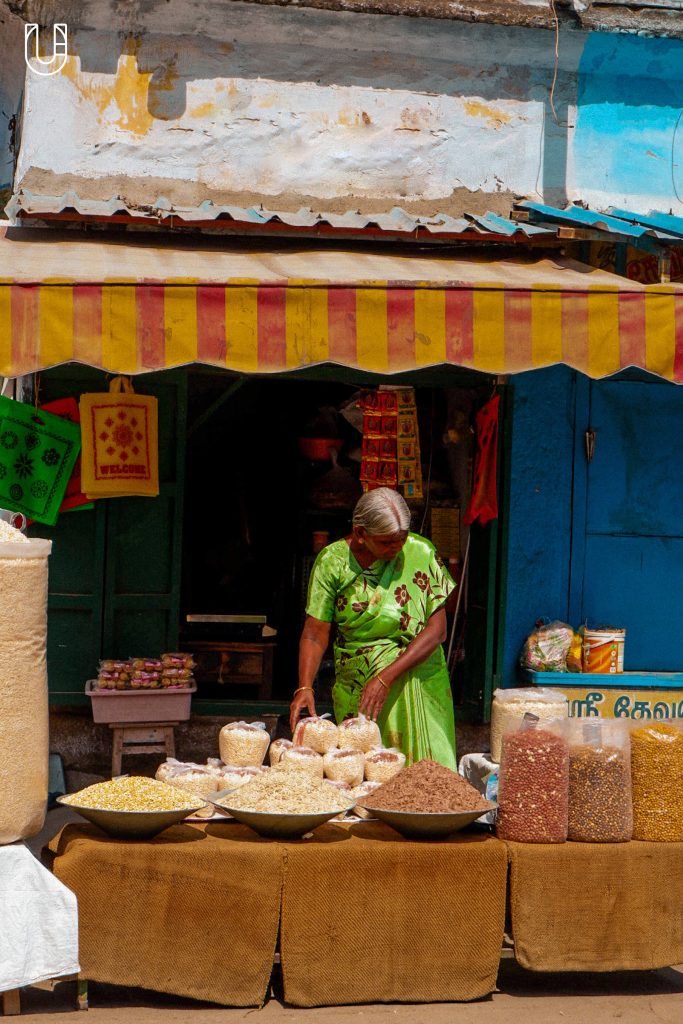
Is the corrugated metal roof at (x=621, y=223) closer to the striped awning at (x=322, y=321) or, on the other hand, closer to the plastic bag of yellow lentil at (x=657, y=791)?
the striped awning at (x=322, y=321)

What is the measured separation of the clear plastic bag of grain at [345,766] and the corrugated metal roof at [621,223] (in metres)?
3.04

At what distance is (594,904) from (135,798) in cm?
160

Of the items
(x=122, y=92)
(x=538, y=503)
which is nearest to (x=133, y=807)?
(x=538, y=503)

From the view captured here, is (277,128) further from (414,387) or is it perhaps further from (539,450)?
(539,450)

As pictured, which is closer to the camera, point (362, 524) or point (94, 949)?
point (94, 949)

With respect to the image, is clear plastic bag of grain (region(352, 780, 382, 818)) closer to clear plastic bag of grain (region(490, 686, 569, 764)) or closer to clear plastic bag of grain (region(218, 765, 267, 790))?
clear plastic bag of grain (region(218, 765, 267, 790))

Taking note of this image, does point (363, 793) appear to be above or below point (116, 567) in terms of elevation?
below

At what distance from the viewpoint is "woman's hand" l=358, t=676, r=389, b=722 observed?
5.16m

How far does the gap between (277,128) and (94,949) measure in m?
4.58

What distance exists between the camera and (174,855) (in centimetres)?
413

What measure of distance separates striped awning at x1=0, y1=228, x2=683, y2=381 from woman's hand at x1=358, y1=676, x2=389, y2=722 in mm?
1296

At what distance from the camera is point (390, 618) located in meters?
5.32

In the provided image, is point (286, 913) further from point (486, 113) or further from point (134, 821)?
point (486, 113)

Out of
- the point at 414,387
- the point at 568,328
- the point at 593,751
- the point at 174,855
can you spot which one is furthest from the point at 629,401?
the point at 174,855
